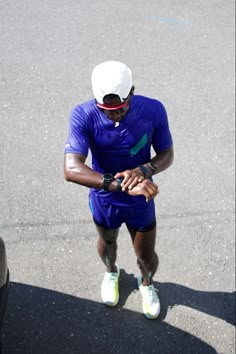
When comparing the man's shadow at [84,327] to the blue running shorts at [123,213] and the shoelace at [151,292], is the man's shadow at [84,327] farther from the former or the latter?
the blue running shorts at [123,213]

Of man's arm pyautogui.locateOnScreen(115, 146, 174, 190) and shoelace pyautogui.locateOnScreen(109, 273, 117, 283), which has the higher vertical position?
man's arm pyautogui.locateOnScreen(115, 146, 174, 190)

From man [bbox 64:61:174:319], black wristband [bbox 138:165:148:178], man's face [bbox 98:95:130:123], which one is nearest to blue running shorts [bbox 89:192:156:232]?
man [bbox 64:61:174:319]

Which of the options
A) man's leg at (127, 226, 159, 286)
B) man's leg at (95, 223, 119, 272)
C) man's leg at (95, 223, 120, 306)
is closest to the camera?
man's leg at (127, 226, 159, 286)

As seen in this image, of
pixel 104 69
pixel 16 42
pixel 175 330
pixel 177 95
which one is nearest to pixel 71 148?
pixel 104 69

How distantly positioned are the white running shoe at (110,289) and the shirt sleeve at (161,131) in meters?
1.31

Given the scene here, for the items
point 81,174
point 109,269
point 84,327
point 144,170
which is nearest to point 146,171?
point 144,170

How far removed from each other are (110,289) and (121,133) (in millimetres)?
1494

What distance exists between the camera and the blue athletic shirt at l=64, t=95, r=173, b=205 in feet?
9.19

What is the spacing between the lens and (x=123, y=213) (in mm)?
→ 3227

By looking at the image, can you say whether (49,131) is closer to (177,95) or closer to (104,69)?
(177,95)

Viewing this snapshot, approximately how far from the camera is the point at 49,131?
4.55 metres

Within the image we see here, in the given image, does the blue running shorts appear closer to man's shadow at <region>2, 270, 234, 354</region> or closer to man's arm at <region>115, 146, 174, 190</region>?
man's arm at <region>115, 146, 174, 190</region>

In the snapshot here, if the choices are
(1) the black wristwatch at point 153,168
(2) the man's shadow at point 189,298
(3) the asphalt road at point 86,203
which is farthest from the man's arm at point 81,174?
(2) the man's shadow at point 189,298

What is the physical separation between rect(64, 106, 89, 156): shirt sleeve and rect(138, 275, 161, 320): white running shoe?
1476mm
